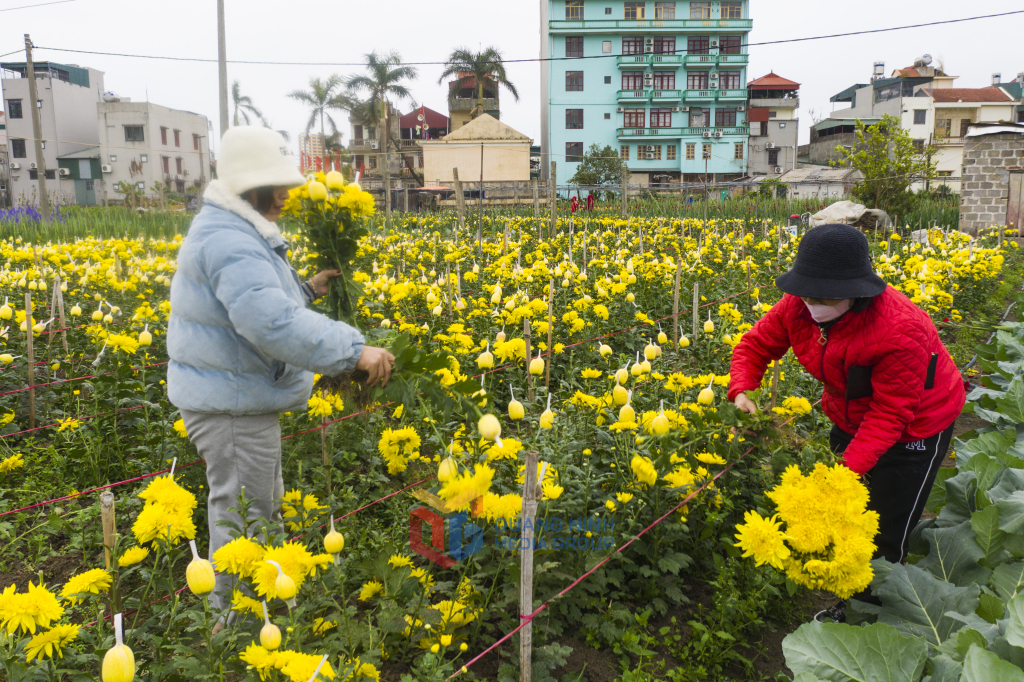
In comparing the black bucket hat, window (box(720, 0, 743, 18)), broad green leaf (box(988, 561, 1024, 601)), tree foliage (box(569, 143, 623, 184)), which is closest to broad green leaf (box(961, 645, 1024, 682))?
broad green leaf (box(988, 561, 1024, 601))

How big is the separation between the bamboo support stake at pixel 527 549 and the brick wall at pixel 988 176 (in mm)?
14951

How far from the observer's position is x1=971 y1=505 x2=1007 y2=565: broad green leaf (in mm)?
2000

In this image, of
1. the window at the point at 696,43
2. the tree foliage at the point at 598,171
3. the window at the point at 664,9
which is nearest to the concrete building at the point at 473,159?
the tree foliage at the point at 598,171

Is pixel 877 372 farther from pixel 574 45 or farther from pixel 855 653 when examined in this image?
pixel 574 45

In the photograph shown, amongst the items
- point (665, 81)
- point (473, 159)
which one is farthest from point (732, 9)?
point (473, 159)

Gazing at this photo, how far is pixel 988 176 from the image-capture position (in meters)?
13.3

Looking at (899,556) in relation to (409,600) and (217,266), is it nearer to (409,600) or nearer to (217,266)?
(409,600)

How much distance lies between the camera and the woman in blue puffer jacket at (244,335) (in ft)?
5.62

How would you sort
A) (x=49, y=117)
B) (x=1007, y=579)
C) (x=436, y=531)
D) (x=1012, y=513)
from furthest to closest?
(x=49, y=117) → (x=436, y=531) → (x=1012, y=513) → (x=1007, y=579)

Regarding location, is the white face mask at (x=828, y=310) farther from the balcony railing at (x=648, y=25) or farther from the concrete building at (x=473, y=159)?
the balcony railing at (x=648, y=25)

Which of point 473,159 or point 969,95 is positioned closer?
point 473,159

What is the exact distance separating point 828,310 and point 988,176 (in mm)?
14314

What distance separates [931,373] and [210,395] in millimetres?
2190

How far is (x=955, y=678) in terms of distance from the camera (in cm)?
139
